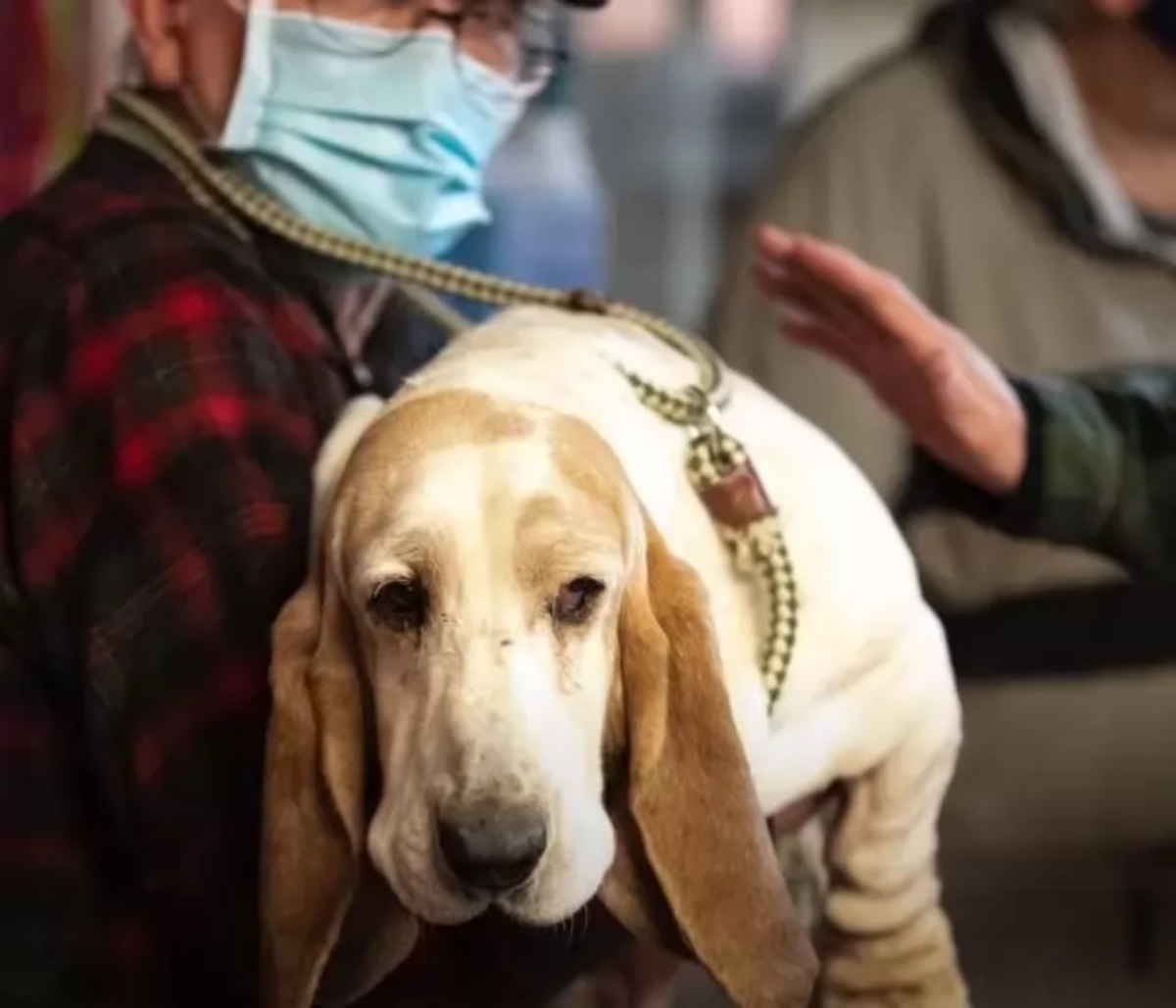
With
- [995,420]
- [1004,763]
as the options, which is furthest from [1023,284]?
[995,420]

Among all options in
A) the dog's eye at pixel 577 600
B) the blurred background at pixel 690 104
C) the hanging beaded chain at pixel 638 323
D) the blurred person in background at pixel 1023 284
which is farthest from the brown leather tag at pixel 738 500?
the blurred background at pixel 690 104

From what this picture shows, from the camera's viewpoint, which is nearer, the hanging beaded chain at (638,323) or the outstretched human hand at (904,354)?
the hanging beaded chain at (638,323)

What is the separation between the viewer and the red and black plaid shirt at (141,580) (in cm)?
86

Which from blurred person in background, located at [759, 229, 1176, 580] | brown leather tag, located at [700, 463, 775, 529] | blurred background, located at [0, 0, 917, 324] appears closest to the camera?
brown leather tag, located at [700, 463, 775, 529]

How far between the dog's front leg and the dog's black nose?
0.80 feet

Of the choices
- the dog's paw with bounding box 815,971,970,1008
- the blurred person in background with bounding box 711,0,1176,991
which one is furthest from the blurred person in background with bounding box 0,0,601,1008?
the blurred person in background with bounding box 711,0,1176,991

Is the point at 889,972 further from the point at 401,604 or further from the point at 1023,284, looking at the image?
the point at 1023,284

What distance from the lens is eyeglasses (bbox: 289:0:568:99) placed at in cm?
102

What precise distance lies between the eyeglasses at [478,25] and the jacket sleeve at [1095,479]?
33 cm

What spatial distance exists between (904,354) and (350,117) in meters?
0.32

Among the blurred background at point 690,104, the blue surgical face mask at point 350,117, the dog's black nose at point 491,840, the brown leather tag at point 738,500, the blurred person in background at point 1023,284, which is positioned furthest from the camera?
the blurred background at point 690,104

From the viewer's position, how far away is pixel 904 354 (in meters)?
1.13

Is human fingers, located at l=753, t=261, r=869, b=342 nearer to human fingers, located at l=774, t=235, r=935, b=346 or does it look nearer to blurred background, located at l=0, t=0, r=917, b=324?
human fingers, located at l=774, t=235, r=935, b=346

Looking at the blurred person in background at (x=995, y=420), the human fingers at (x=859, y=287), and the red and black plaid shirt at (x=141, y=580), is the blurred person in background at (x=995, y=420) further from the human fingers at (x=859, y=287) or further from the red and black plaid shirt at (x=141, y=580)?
the red and black plaid shirt at (x=141, y=580)
